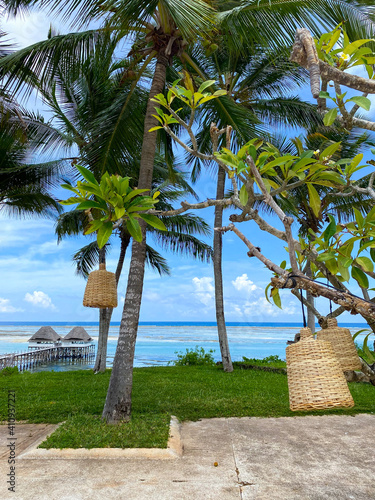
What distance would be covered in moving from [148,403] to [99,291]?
210 cm

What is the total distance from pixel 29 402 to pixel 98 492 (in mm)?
3812

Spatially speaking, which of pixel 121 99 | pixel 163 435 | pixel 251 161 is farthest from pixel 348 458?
pixel 121 99

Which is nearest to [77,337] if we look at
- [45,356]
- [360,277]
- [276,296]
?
[45,356]

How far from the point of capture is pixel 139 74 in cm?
588

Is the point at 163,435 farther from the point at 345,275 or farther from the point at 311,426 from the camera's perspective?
the point at 345,275

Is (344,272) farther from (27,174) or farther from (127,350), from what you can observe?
(27,174)

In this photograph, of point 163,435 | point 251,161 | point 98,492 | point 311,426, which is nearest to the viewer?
point 251,161

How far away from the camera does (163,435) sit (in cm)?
412

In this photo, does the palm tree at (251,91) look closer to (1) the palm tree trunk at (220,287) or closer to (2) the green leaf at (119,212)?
(1) the palm tree trunk at (220,287)

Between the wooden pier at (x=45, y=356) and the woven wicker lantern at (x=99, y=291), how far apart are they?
8.76 metres

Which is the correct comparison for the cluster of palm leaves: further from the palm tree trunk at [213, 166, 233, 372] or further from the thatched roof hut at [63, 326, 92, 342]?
the thatched roof hut at [63, 326, 92, 342]

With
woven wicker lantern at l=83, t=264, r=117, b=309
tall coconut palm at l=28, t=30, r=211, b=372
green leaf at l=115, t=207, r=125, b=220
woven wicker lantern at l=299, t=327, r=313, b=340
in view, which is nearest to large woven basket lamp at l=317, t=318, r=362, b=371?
woven wicker lantern at l=299, t=327, r=313, b=340

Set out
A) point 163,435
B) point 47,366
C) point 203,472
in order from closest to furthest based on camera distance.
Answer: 1. point 203,472
2. point 163,435
3. point 47,366

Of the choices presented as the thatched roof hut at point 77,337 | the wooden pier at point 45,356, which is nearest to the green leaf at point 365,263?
the wooden pier at point 45,356
